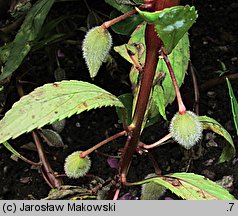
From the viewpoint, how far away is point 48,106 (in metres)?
0.79

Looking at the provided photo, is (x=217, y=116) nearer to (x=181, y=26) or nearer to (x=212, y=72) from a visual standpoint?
(x=212, y=72)

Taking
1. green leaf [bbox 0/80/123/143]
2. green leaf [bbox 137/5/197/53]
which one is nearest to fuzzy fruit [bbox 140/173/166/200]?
green leaf [bbox 0/80/123/143]

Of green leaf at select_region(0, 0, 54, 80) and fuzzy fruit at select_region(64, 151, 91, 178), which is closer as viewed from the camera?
fuzzy fruit at select_region(64, 151, 91, 178)

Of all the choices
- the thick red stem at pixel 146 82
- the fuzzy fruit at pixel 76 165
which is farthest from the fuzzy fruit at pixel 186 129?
the fuzzy fruit at pixel 76 165

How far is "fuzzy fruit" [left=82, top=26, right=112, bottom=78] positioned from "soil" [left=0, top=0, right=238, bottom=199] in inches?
18.3

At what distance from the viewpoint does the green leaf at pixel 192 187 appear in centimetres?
83

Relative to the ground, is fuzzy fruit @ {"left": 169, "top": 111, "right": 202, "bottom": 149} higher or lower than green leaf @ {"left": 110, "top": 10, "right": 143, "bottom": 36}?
higher

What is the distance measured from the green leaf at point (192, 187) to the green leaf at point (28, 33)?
1.51 feet

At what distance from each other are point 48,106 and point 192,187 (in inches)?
9.6

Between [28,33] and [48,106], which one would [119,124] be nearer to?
[28,33]

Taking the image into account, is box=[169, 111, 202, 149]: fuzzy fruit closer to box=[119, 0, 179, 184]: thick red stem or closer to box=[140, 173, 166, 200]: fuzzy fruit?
box=[119, 0, 179, 184]: thick red stem

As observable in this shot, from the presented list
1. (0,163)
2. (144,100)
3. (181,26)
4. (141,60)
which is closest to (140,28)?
(141,60)

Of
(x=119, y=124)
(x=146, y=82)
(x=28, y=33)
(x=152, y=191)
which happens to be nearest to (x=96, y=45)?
(x=146, y=82)

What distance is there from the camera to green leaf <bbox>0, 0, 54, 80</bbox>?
3.92ft
